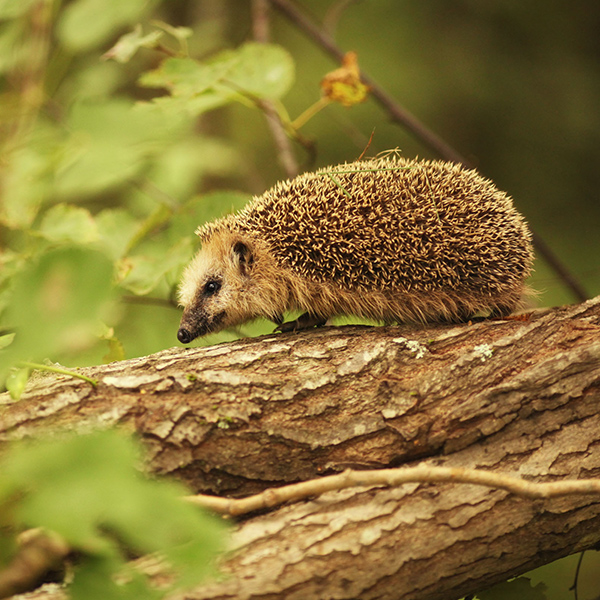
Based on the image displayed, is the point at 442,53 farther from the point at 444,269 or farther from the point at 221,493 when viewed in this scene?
the point at 221,493

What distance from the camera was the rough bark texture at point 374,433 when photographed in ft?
4.95

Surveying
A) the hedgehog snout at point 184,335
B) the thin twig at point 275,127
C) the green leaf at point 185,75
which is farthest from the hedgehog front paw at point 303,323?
the thin twig at point 275,127

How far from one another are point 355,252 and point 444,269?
0.32 meters

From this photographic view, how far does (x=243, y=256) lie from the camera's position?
8.29ft

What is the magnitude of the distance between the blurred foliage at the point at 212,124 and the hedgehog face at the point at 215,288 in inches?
5.2

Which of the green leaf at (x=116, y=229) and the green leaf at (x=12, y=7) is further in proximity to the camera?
the green leaf at (x=116, y=229)

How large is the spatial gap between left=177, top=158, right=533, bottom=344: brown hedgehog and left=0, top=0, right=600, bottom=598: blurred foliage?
1.38 feet

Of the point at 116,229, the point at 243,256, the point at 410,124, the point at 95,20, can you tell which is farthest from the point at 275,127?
the point at 95,20

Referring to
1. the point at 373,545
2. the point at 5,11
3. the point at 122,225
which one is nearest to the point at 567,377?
the point at 373,545

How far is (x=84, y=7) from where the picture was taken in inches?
49.7

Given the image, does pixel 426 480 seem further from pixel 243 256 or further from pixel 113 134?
pixel 243 256

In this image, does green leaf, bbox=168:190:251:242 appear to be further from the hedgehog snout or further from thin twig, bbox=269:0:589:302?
thin twig, bbox=269:0:589:302

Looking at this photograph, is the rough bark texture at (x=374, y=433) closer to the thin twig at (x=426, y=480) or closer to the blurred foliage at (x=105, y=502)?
the thin twig at (x=426, y=480)

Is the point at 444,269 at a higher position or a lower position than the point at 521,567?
higher
